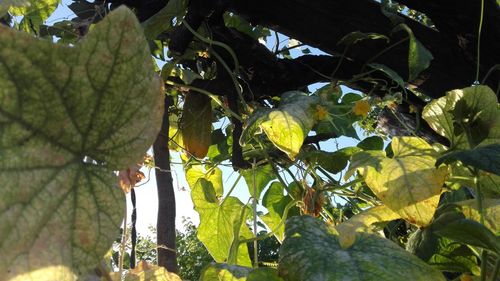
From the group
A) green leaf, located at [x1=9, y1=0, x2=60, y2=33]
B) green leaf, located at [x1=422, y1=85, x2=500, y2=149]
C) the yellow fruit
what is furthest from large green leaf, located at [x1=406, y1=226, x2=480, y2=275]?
green leaf, located at [x1=9, y1=0, x2=60, y2=33]

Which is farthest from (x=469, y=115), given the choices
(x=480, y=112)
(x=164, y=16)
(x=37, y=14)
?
(x=37, y=14)

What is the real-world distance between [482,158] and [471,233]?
0.10 meters

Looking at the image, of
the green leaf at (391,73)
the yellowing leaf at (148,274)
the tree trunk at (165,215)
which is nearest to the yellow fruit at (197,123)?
the tree trunk at (165,215)

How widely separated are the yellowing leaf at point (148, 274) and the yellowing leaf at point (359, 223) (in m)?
Answer: 0.20

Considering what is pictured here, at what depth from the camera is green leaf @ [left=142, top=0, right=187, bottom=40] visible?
84 centimetres

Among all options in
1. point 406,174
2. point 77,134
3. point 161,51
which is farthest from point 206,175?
point 77,134

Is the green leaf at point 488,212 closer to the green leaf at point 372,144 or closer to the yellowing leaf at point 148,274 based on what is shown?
→ the yellowing leaf at point 148,274

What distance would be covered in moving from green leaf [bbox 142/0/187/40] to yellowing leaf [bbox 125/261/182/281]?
1.25 feet

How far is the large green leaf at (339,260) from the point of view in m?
0.50

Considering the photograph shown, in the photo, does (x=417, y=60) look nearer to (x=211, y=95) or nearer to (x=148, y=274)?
(x=211, y=95)

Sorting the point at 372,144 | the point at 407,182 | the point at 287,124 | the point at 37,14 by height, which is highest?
the point at 37,14

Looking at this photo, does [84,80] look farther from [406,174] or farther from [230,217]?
[230,217]

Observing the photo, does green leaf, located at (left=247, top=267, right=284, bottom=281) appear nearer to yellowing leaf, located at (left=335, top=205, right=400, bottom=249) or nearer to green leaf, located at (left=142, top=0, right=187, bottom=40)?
yellowing leaf, located at (left=335, top=205, right=400, bottom=249)

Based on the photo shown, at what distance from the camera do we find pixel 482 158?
60 centimetres
